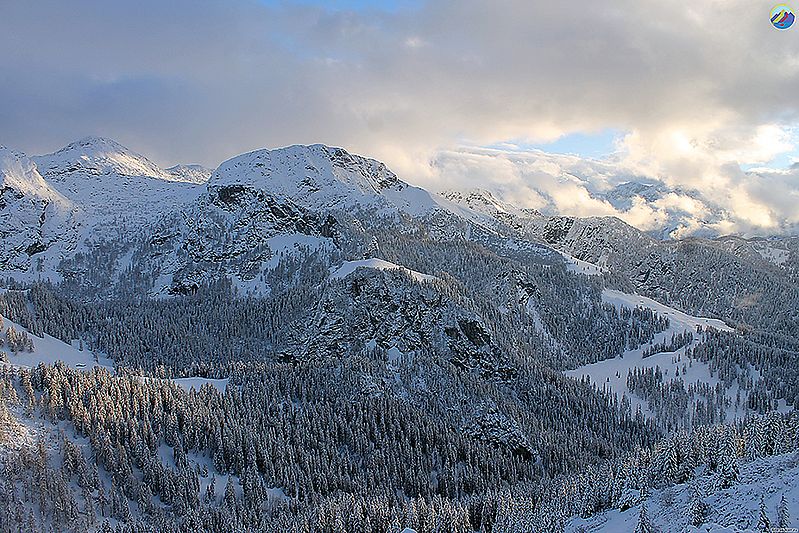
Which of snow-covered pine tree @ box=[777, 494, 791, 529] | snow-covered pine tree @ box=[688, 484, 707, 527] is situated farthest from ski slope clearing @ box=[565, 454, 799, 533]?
snow-covered pine tree @ box=[777, 494, 791, 529]

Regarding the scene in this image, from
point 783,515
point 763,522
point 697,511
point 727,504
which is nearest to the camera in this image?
point 783,515

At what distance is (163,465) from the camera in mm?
154375

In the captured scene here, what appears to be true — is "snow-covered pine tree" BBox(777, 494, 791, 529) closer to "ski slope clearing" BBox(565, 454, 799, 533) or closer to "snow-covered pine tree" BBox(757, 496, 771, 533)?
"ski slope clearing" BBox(565, 454, 799, 533)

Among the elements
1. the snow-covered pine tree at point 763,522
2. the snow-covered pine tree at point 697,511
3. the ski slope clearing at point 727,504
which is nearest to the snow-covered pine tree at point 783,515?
the ski slope clearing at point 727,504

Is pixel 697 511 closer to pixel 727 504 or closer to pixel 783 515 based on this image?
pixel 727 504

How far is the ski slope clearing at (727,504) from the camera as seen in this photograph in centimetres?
6500

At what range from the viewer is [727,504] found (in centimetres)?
7250

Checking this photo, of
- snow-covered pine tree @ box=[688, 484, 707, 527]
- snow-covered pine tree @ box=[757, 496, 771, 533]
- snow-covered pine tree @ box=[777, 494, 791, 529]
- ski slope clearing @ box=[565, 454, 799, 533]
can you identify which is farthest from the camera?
snow-covered pine tree @ box=[688, 484, 707, 527]

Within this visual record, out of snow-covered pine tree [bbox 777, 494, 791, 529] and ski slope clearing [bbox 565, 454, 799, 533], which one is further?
ski slope clearing [bbox 565, 454, 799, 533]

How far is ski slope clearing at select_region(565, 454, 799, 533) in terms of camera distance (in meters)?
65.0

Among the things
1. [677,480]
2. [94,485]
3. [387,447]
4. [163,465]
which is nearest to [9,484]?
[94,485]

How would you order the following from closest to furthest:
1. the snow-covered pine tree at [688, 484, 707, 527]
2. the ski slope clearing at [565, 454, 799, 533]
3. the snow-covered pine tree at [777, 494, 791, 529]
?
the snow-covered pine tree at [777, 494, 791, 529], the ski slope clearing at [565, 454, 799, 533], the snow-covered pine tree at [688, 484, 707, 527]

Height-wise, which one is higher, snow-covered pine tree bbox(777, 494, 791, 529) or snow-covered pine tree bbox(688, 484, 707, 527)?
snow-covered pine tree bbox(777, 494, 791, 529)

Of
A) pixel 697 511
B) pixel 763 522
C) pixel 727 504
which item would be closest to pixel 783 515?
pixel 763 522
